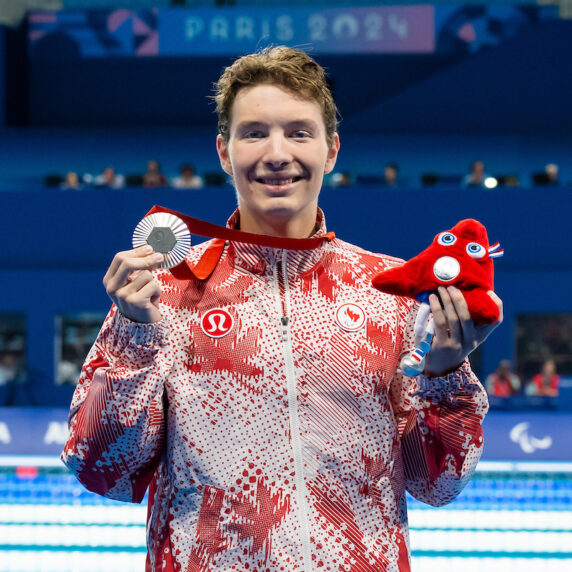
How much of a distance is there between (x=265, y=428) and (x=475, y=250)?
38cm

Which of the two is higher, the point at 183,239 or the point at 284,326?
the point at 183,239

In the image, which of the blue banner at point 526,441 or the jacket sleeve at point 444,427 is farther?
the blue banner at point 526,441

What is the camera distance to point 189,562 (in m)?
1.21

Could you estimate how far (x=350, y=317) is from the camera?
1.31 metres

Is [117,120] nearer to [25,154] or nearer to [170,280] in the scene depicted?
[25,154]

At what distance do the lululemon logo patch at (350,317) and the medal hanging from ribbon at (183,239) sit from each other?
0.36 ft

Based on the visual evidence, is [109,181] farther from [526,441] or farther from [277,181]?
[277,181]

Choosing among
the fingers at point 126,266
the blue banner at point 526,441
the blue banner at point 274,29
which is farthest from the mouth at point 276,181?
the blue banner at point 274,29

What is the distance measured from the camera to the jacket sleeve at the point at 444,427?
122 cm

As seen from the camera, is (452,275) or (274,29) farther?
(274,29)

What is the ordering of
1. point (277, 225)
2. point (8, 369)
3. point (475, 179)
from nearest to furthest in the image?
1. point (277, 225)
2. point (475, 179)
3. point (8, 369)

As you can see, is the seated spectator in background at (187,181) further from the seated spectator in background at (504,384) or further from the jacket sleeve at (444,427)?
the jacket sleeve at (444,427)

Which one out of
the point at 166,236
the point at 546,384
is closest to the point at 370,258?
the point at 166,236

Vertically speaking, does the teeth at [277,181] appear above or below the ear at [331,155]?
below
